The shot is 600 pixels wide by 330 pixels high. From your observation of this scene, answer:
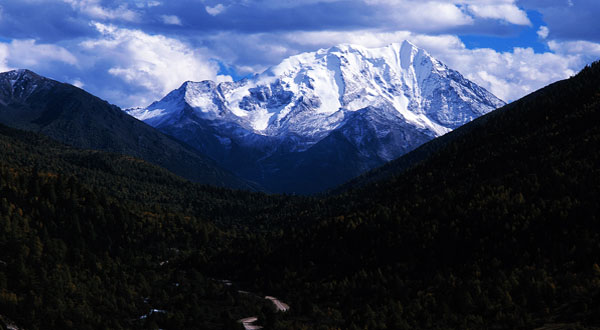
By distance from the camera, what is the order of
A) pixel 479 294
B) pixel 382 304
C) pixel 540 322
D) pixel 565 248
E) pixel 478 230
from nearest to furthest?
pixel 540 322 < pixel 479 294 < pixel 565 248 < pixel 382 304 < pixel 478 230

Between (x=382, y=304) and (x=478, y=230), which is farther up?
(x=478, y=230)

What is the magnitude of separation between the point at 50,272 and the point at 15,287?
19759 mm

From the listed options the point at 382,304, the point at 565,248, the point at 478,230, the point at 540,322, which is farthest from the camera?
the point at 478,230

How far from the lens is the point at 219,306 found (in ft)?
649

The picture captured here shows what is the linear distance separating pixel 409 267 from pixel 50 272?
112 m

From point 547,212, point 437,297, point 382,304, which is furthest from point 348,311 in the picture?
point 547,212

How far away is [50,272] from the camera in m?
198

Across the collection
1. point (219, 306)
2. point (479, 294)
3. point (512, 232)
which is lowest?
point (219, 306)

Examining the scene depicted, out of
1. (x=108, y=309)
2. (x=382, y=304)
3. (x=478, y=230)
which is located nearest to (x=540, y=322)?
(x=382, y=304)

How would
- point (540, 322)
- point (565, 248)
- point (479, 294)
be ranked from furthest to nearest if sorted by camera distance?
1. point (565, 248)
2. point (479, 294)
3. point (540, 322)

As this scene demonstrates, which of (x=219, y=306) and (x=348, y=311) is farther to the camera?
(x=219, y=306)

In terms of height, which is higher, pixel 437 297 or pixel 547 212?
pixel 547 212

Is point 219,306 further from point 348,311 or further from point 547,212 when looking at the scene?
point 547,212

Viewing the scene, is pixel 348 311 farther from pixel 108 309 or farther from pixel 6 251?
pixel 6 251
